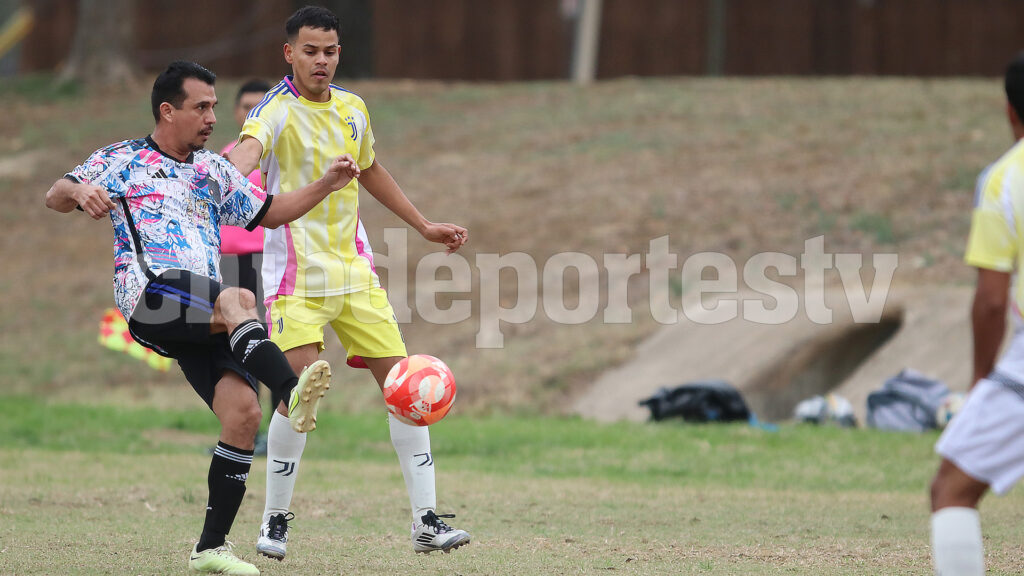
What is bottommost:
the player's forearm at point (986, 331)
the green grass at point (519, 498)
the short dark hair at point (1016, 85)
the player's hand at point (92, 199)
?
the green grass at point (519, 498)

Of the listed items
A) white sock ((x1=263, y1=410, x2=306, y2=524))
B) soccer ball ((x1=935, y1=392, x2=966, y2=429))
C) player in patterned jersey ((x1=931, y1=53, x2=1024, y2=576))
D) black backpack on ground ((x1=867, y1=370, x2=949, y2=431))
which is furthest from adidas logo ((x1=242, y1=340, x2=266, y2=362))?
black backpack on ground ((x1=867, y1=370, x2=949, y2=431))

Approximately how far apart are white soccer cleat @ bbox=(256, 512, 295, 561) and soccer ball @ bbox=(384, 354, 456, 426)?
0.86 meters

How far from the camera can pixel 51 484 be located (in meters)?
9.02

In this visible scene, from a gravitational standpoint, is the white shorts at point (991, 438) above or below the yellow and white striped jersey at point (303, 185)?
below

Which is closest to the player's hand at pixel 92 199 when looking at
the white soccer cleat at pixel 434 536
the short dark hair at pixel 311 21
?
the short dark hair at pixel 311 21

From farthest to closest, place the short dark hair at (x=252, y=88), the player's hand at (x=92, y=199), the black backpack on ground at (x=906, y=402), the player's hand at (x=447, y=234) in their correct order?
the black backpack on ground at (x=906, y=402) → the short dark hair at (x=252, y=88) → the player's hand at (x=447, y=234) → the player's hand at (x=92, y=199)

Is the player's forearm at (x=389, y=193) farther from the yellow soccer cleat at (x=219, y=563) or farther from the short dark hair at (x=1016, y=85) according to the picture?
the short dark hair at (x=1016, y=85)

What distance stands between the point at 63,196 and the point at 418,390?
5.72ft

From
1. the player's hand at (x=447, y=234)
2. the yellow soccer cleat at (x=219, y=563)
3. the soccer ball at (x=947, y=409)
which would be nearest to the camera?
the yellow soccer cleat at (x=219, y=563)

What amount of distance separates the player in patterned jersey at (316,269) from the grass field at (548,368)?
381 mm

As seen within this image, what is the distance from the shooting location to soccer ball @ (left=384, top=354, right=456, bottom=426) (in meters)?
5.97

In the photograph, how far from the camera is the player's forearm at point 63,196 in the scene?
5551mm

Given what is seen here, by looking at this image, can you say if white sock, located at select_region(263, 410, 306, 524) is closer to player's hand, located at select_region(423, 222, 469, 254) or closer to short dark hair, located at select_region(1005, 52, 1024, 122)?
player's hand, located at select_region(423, 222, 469, 254)

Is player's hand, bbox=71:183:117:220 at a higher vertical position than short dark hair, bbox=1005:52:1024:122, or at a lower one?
lower
